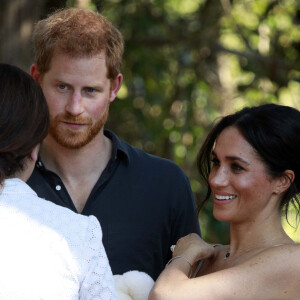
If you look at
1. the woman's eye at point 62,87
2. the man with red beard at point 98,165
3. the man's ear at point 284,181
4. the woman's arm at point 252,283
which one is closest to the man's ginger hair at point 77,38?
the man with red beard at point 98,165

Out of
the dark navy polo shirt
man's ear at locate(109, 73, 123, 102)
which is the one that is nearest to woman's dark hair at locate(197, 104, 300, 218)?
the dark navy polo shirt

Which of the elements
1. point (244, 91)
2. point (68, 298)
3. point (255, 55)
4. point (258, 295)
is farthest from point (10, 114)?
point (244, 91)

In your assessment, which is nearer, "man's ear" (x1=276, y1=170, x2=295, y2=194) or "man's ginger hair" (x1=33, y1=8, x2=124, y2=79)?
"man's ear" (x1=276, y1=170, x2=295, y2=194)

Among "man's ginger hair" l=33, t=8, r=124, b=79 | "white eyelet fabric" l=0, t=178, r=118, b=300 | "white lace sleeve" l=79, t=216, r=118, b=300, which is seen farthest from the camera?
"man's ginger hair" l=33, t=8, r=124, b=79

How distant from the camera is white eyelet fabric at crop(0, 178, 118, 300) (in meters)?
2.03

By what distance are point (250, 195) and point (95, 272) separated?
79 cm

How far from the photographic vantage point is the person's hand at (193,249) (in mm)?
2705

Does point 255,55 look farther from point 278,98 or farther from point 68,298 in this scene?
point 68,298

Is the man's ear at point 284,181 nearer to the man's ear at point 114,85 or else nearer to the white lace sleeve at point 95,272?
the white lace sleeve at point 95,272

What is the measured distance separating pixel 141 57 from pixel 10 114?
457 centimetres

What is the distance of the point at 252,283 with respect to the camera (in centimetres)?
248

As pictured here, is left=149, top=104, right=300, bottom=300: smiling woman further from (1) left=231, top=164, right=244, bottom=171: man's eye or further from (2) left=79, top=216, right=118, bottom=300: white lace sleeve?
(2) left=79, top=216, right=118, bottom=300: white lace sleeve

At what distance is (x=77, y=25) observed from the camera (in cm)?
330

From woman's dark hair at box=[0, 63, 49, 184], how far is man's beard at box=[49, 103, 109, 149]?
95 centimetres
